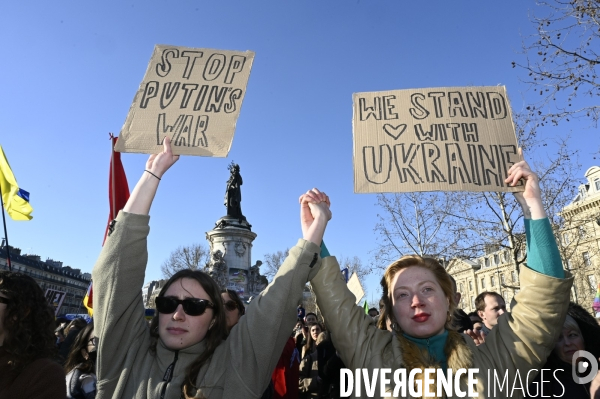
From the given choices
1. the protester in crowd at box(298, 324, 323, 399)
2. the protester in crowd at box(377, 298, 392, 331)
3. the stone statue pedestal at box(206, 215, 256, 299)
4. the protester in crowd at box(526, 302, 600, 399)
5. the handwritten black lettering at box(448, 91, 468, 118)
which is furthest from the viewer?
the stone statue pedestal at box(206, 215, 256, 299)

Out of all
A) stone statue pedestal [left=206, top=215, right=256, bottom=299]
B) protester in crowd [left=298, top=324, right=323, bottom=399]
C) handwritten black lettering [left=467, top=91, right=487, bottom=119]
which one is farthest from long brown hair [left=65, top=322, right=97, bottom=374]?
stone statue pedestal [left=206, top=215, right=256, bottom=299]

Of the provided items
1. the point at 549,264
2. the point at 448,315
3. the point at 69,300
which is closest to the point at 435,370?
the point at 448,315

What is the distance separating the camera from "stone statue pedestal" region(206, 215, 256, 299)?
28766 mm

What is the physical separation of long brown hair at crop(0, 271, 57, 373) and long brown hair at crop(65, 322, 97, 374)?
109 cm

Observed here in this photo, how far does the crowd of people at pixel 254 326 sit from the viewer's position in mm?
2072

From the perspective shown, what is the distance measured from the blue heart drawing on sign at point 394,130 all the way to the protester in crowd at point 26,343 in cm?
269

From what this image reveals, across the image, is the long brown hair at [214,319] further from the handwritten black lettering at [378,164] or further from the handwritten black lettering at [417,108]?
the handwritten black lettering at [417,108]

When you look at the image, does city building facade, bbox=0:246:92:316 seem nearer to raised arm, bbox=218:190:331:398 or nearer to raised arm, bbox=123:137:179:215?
raised arm, bbox=123:137:179:215

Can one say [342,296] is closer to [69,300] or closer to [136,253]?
[136,253]

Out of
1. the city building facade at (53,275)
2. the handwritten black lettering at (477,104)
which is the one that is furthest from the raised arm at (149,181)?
the city building facade at (53,275)

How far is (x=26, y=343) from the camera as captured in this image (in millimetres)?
2369

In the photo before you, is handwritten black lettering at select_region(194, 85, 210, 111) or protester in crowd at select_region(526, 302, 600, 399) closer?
protester in crowd at select_region(526, 302, 600, 399)

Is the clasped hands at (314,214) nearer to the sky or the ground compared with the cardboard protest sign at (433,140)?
nearer to the ground

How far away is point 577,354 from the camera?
9.31 feet
